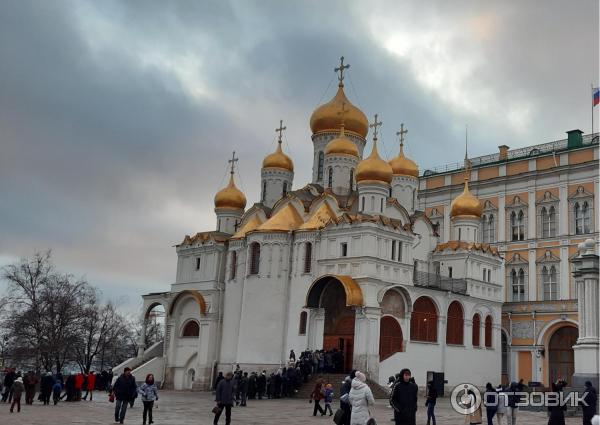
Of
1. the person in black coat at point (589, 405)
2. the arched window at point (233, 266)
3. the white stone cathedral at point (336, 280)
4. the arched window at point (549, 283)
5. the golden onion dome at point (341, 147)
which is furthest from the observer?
the arched window at point (549, 283)

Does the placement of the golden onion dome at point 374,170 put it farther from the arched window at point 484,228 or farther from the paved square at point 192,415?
the arched window at point 484,228

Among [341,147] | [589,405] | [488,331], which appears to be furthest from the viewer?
[488,331]

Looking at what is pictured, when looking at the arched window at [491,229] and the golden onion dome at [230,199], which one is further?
the arched window at [491,229]

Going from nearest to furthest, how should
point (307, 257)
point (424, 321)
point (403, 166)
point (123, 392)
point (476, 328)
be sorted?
1. point (123, 392)
2. point (424, 321)
3. point (307, 257)
4. point (476, 328)
5. point (403, 166)

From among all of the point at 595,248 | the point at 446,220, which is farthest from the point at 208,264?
the point at 595,248

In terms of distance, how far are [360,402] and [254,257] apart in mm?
26421

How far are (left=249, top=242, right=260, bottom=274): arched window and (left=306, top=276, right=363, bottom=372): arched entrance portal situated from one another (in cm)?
429

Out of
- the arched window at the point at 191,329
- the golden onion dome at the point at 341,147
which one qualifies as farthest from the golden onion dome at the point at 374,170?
the arched window at the point at 191,329

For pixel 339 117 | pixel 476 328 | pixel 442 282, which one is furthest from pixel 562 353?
pixel 339 117

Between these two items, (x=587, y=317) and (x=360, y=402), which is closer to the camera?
(x=360, y=402)

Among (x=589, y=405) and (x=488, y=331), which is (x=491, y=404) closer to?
(x=589, y=405)

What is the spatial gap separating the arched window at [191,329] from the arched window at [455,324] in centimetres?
1332

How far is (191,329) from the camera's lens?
41.2 meters

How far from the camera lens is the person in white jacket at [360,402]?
12022mm
